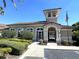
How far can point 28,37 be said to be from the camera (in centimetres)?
3569

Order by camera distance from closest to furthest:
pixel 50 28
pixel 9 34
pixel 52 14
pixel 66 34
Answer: pixel 66 34
pixel 9 34
pixel 50 28
pixel 52 14

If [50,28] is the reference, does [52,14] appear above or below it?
above

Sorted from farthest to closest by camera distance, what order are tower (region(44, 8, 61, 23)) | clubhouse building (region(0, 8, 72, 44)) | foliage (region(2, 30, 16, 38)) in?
1. tower (region(44, 8, 61, 23))
2. foliage (region(2, 30, 16, 38))
3. clubhouse building (region(0, 8, 72, 44))

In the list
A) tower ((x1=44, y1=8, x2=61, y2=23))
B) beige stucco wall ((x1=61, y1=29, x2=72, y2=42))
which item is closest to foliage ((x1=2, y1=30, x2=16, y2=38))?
tower ((x1=44, y1=8, x2=61, y2=23))

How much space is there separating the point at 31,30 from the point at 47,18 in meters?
6.17

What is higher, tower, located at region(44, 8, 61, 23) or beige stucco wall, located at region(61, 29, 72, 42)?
tower, located at region(44, 8, 61, 23)

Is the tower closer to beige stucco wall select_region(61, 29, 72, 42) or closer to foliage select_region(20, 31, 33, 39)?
beige stucco wall select_region(61, 29, 72, 42)

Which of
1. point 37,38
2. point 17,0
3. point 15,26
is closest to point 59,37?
point 37,38

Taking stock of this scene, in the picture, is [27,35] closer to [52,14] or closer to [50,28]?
[50,28]

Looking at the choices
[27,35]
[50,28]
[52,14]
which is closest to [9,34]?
[27,35]

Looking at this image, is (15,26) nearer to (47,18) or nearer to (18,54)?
(47,18)

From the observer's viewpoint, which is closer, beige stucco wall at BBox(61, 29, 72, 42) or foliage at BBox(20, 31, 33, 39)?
beige stucco wall at BBox(61, 29, 72, 42)

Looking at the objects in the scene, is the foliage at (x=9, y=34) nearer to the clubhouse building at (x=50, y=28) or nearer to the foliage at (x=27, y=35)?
the clubhouse building at (x=50, y=28)

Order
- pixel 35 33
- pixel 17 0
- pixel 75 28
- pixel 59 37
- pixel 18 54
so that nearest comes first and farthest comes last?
pixel 17 0, pixel 18 54, pixel 59 37, pixel 35 33, pixel 75 28
